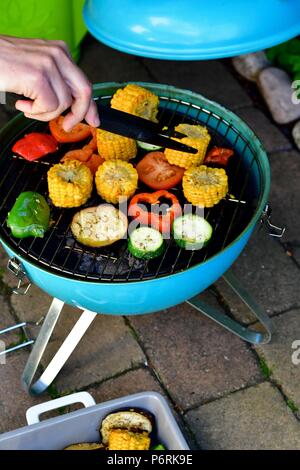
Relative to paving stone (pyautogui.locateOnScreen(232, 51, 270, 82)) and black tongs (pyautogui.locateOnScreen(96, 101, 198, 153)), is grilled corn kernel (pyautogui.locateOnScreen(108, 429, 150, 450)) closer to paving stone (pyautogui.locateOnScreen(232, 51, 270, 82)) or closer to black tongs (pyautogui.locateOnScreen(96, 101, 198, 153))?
black tongs (pyautogui.locateOnScreen(96, 101, 198, 153))

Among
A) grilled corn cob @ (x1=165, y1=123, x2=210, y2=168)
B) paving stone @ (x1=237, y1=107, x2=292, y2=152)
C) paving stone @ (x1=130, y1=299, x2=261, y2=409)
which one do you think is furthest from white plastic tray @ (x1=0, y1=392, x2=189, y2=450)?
paving stone @ (x1=237, y1=107, x2=292, y2=152)

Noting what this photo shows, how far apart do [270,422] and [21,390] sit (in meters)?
1.23

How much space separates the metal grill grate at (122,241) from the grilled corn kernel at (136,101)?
147 mm

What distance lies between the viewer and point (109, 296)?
2625 mm

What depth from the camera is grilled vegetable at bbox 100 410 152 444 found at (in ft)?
8.70

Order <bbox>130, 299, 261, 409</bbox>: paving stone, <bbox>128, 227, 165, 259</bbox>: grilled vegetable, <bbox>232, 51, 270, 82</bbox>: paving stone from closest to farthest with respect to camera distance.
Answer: <bbox>128, 227, 165, 259</bbox>: grilled vegetable < <bbox>130, 299, 261, 409</bbox>: paving stone < <bbox>232, 51, 270, 82</bbox>: paving stone

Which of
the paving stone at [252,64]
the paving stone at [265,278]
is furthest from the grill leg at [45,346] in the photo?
the paving stone at [252,64]

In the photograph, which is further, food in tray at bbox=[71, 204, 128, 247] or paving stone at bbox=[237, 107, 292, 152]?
paving stone at bbox=[237, 107, 292, 152]

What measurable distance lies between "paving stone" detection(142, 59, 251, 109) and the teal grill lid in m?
2.27

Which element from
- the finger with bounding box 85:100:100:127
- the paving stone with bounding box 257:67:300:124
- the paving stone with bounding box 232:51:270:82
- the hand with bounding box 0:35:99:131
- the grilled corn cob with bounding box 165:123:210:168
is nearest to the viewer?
the hand with bounding box 0:35:99:131

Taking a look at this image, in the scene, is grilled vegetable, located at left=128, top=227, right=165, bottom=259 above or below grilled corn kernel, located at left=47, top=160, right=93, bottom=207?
below

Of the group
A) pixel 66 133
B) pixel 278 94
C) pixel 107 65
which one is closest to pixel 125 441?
pixel 66 133

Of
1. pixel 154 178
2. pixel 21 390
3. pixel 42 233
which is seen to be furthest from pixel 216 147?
pixel 21 390

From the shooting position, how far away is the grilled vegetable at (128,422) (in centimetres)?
265
